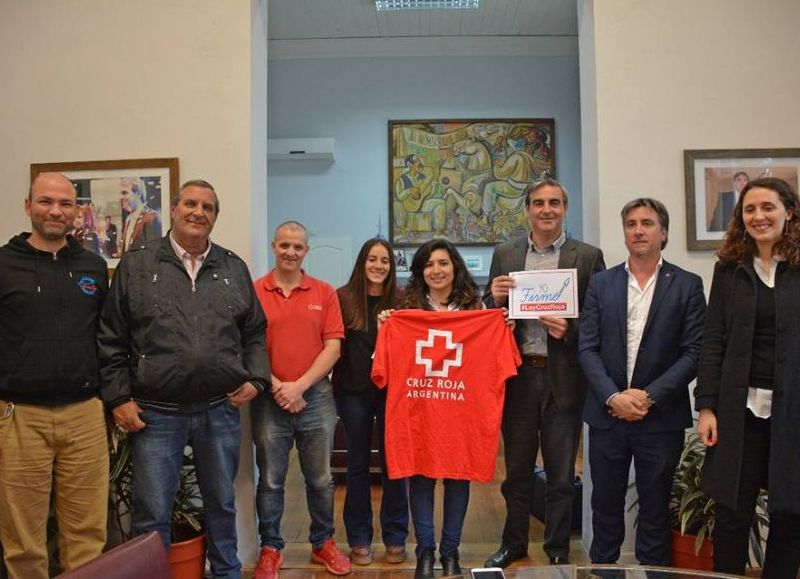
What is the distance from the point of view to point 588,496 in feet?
10.1

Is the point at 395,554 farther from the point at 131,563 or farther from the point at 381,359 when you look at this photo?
the point at 131,563

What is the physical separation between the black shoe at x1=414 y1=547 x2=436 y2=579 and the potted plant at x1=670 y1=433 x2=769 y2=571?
102 centimetres

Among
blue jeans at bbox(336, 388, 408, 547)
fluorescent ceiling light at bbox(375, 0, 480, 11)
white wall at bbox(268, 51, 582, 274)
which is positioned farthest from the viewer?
white wall at bbox(268, 51, 582, 274)

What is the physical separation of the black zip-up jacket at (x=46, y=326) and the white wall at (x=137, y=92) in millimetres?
888

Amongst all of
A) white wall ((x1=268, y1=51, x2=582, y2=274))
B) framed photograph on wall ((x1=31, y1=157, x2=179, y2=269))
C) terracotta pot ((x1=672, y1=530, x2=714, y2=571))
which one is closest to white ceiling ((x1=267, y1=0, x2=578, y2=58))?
white wall ((x1=268, y1=51, x2=582, y2=274))

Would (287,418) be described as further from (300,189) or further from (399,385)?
(300,189)

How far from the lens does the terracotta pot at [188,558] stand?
264 cm

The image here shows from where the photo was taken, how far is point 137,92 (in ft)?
10.3

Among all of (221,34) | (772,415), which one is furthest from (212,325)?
(772,415)

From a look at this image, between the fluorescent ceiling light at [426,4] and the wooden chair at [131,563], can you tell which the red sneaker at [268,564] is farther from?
the fluorescent ceiling light at [426,4]

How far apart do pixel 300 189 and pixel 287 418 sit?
12.8 ft

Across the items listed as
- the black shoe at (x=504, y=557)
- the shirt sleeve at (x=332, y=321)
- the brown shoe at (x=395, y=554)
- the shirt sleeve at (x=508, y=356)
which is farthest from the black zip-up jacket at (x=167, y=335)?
the black shoe at (x=504, y=557)

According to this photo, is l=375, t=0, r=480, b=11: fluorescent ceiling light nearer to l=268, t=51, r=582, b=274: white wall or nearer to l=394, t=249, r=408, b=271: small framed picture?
l=268, t=51, r=582, b=274: white wall

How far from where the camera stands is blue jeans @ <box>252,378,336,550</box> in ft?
8.96
